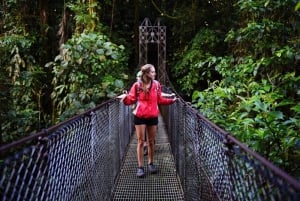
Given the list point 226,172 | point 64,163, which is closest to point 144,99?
point 64,163

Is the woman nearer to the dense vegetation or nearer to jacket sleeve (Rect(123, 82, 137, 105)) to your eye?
jacket sleeve (Rect(123, 82, 137, 105))

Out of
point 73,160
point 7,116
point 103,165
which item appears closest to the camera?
point 73,160

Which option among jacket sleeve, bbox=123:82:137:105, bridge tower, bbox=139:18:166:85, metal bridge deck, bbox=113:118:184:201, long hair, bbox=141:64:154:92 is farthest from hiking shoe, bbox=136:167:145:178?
bridge tower, bbox=139:18:166:85

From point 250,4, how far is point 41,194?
7.89 feet

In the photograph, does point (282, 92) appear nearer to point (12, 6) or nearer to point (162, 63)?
point (12, 6)

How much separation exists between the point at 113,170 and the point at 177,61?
6829 millimetres

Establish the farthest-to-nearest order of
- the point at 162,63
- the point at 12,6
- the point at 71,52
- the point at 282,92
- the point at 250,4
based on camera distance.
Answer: the point at 162,63 → the point at 12,6 → the point at 71,52 → the point at 250,4 → the point at 282,92

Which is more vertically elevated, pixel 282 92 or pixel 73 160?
pixel 282 92

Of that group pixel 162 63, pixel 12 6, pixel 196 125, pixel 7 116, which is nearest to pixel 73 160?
pixel 196 125

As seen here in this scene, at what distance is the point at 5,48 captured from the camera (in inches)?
252

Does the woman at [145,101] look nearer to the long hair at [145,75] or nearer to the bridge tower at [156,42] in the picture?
the long hair at [145,75]

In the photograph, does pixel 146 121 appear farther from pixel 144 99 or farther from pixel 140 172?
pixel 140 172

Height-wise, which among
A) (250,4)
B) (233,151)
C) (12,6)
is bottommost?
(233,151)

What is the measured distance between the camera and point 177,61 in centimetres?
956
